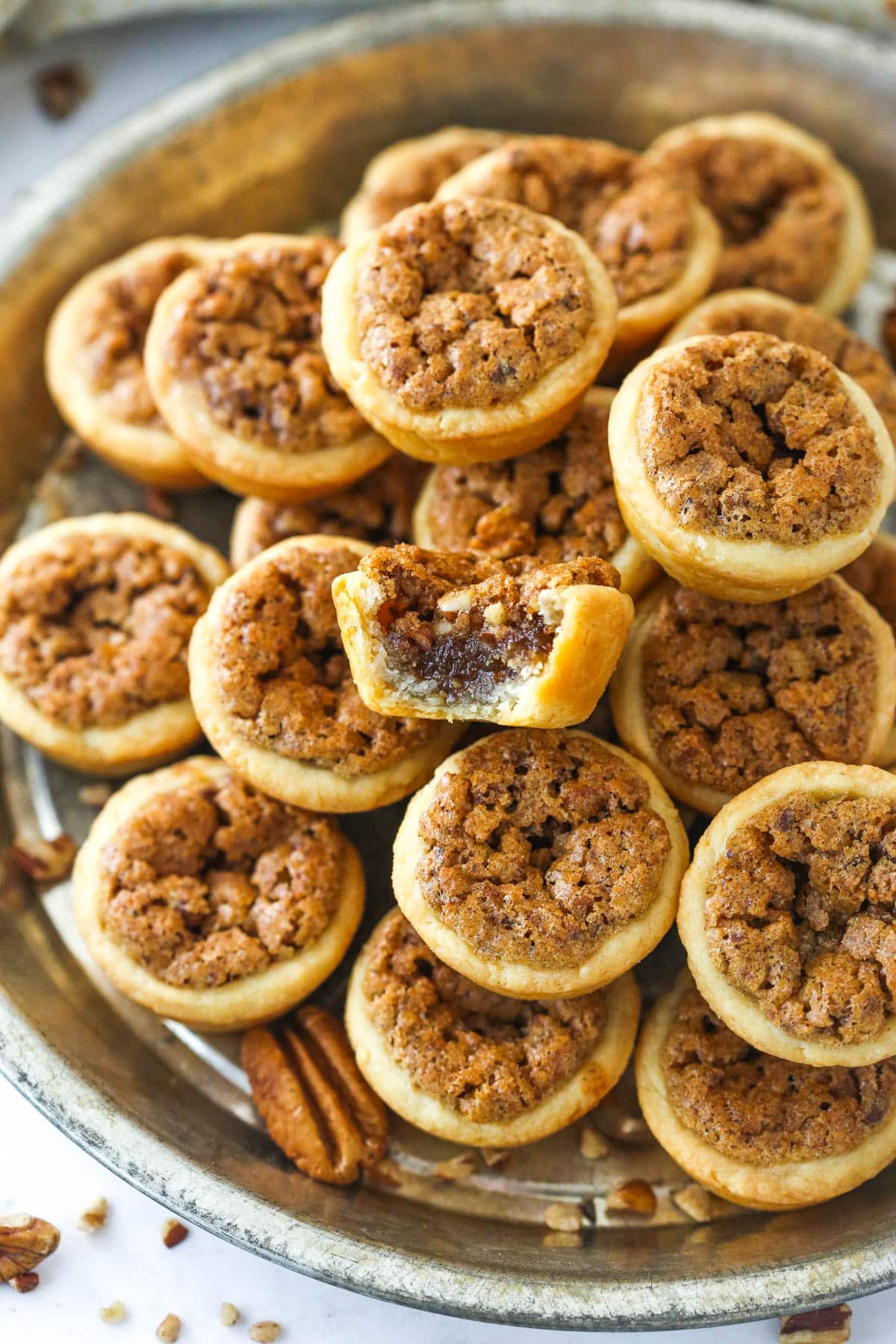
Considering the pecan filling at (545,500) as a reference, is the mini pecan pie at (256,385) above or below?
above

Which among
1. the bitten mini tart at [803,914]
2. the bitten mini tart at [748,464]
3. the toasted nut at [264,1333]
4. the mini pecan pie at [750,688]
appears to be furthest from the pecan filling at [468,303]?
the toasted nut at [264,1333]

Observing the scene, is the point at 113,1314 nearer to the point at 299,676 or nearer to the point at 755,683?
the point at 299,676

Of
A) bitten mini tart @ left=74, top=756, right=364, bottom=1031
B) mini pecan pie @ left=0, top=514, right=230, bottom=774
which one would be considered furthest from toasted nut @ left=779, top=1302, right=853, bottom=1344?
mini pecan pie @ left=0, top=514, right=230, bottom=774

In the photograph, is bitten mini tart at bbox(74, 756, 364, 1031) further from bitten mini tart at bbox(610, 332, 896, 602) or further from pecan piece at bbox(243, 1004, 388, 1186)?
bitten mini tart at bbox(610, 332, 896, 602)

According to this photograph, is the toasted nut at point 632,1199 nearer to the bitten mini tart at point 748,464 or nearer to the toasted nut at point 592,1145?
the toasted nut at point 592,1145

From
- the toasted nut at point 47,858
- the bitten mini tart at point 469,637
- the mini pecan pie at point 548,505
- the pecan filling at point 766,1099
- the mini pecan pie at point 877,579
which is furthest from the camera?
the toasted nut at point 47,858

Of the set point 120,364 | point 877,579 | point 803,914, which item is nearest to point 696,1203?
point 803,914

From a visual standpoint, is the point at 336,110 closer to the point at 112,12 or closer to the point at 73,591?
the point at 112,12
